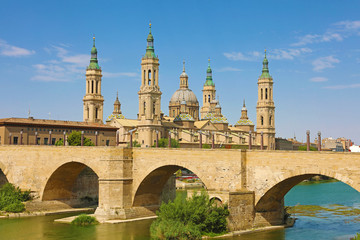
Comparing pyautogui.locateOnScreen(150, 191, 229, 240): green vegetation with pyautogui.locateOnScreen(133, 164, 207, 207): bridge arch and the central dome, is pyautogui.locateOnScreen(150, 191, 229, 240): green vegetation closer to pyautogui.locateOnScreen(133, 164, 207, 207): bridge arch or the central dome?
pyautogui.locateOnScreen(133, 164, 207, 207): bridge arch

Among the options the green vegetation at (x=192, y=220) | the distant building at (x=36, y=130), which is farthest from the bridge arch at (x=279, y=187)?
the distant building at (x=36, y=130)

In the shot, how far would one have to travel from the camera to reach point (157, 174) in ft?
166

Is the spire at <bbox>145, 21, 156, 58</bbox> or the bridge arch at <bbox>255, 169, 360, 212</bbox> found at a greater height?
the spire at <bbox>145, 21, 156, 58</bbox>

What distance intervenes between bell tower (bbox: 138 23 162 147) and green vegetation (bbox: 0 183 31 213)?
60.0 metres

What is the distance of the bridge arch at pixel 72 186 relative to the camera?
5697cm

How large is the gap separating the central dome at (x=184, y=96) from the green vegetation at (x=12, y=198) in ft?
330

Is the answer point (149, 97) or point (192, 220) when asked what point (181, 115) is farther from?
point (192, 220)

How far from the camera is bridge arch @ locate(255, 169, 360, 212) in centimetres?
Result: 3788

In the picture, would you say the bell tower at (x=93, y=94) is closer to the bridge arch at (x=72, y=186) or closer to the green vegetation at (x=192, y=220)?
the bridge arch at (x=72, y=186)

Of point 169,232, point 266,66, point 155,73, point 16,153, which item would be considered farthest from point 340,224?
point 266,66

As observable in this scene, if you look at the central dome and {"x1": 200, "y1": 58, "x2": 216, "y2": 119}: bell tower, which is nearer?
the central dome

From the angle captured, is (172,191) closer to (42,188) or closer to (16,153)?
(42,188)

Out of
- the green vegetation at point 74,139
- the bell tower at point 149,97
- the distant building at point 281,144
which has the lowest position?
the green vegetation at point 74,139

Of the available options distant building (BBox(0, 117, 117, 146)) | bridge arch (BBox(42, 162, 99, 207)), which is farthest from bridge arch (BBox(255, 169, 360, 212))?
distant building (BBox(0, 117, 117, 146))
